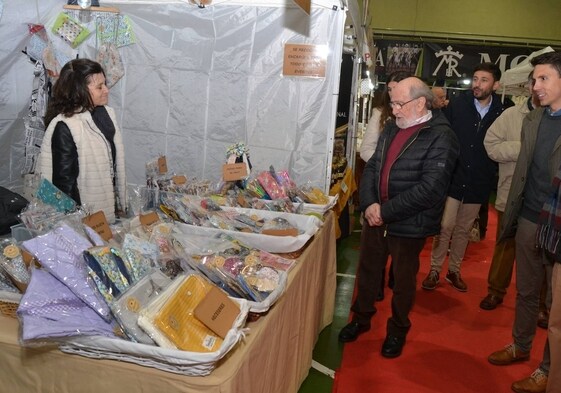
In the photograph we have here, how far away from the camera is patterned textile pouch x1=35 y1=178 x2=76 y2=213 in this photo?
174 cm

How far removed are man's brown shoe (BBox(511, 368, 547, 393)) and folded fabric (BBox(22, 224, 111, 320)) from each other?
2.09 metres

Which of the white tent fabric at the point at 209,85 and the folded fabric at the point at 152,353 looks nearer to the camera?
the folded fabric at the point at 152,353

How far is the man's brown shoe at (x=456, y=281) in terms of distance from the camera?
147 inches

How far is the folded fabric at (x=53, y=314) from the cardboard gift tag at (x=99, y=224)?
0.39m

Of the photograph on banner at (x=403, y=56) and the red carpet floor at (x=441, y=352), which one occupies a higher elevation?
the photograph on banner at (x=403, y=56)

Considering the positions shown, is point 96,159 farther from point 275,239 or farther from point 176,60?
point 176,60

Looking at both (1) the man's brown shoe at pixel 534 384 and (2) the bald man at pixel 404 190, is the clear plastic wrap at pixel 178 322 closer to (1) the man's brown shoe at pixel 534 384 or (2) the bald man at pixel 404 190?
(2) the bald man at pixel 404 190

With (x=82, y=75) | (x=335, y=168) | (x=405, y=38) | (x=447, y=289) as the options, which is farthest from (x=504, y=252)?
(x=405, y=38)

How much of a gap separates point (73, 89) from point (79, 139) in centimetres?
26

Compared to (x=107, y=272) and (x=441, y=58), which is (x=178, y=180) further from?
(x=441, y=58)

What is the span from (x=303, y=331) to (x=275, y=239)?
0.48m

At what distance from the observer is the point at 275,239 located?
196 cm

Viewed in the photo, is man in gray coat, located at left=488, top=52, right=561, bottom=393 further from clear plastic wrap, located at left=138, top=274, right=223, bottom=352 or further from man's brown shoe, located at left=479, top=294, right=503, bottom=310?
clear plastic wrap, located at left=138, top=274, right=223, bottom=352

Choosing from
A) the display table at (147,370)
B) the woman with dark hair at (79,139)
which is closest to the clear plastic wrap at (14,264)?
the display table at (147,370)
